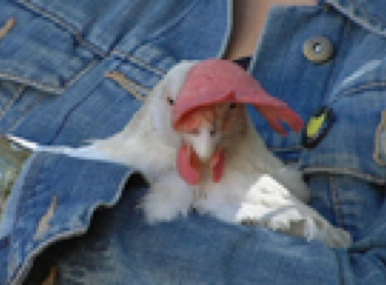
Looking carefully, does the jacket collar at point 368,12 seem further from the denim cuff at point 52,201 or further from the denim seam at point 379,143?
the denim cuff at point 52,201

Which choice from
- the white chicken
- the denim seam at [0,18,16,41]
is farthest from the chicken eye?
the denim seam at [0,18,16,41]

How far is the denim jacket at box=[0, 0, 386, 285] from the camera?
802 millimetres

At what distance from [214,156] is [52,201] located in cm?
23

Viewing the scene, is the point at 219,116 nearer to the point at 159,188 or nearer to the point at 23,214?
the point at 159,188

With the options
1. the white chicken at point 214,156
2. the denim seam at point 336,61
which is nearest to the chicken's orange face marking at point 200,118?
the white chicken at point 214,156

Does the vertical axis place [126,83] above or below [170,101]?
above

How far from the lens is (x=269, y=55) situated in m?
1.23

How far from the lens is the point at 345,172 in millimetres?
967

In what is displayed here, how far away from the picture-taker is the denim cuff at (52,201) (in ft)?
2.64

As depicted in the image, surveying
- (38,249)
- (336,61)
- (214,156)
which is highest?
(336,61)

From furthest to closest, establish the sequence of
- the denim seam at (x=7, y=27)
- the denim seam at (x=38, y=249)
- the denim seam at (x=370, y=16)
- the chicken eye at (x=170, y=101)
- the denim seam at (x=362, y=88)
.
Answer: the denim seam at (x=7, y=27), the denim seam at (x=370, y=16), the denim seam at (x=362, y=88), the chicken eye at (x=170, y=101), the denim seam at (x=38, y=249)

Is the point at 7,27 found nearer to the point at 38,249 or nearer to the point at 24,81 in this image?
the point at 24,81

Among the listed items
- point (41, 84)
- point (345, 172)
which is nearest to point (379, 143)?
point (345, 172)

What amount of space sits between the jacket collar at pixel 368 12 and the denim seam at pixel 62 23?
20.7 inches
